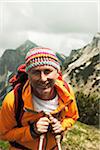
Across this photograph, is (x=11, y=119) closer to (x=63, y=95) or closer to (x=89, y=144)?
(x=63, y=95)

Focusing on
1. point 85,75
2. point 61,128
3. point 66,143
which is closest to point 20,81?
point 61,128

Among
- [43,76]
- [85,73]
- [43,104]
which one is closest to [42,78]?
[43,76]

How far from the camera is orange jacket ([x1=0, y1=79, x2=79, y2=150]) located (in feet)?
13.3

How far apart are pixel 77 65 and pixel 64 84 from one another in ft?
124

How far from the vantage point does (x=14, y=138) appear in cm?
414

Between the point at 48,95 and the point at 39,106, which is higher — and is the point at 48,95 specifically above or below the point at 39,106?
above

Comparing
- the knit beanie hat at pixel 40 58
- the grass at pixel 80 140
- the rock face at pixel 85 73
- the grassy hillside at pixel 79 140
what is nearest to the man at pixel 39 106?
the knit beanie hat at pixel 40 58

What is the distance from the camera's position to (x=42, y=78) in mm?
3895

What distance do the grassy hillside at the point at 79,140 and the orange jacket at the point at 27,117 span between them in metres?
5.43

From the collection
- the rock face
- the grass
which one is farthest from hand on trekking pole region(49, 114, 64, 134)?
the rock face

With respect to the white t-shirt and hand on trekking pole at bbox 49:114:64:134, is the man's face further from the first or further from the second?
hand on trekking pole at bbox 49:114:64:134

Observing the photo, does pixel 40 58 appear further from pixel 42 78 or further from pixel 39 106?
pixel 39 106

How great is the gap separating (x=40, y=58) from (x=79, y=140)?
23.9ft

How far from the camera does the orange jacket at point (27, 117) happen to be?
13.3 ft
